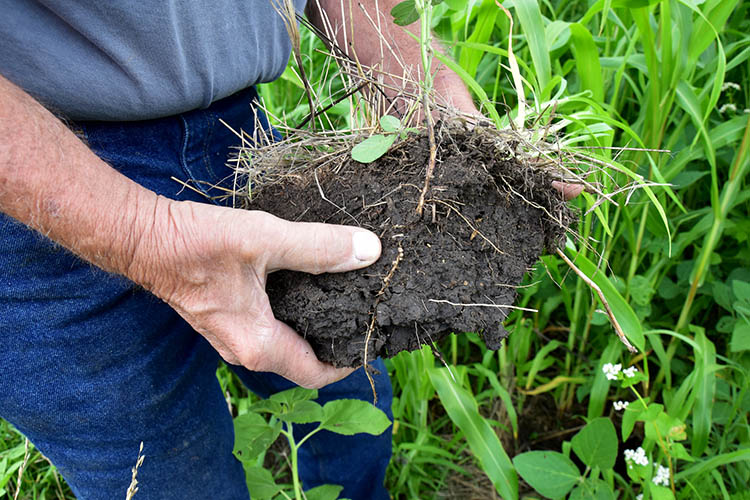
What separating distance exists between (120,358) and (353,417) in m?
0.39

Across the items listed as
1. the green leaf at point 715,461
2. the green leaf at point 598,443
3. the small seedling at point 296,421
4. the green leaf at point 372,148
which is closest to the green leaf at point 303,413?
the small seedling at point 296,421

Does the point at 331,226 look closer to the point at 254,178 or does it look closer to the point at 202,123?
the point at 254,178

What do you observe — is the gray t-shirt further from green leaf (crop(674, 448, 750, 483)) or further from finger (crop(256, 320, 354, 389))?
green leaf (crop(674, 448, 750, 483))

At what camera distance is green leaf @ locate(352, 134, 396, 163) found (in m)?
0.76

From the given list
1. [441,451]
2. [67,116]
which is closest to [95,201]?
[67,116]

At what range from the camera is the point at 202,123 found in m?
0.94

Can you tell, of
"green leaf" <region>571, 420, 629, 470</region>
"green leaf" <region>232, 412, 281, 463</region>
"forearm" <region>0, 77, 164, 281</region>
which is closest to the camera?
"forearm" <region>0, 77, 164, 281</region>

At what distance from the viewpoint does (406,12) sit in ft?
2.55

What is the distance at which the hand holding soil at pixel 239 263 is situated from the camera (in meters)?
0.70

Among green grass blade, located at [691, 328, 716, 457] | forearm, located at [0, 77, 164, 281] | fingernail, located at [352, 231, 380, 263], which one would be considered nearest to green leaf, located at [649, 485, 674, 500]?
green grass blade, located at [691, 328, 716, 457]

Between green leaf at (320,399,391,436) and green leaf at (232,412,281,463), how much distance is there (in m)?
0.09

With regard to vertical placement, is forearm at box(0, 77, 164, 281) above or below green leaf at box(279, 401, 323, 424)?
above

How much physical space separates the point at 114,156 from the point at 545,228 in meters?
0.66

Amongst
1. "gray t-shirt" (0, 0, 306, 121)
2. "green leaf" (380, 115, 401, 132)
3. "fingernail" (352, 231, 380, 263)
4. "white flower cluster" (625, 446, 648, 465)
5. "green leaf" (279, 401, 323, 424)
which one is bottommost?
"white flower cluster" (625, 446, 648, 465)
